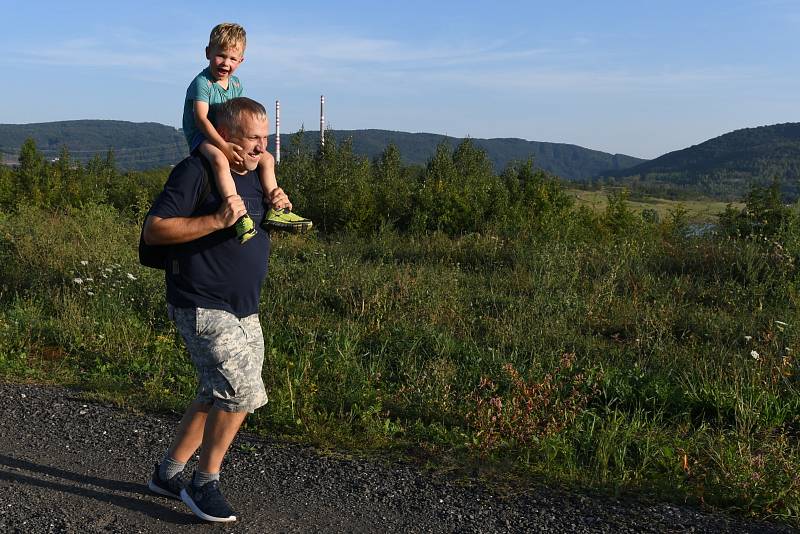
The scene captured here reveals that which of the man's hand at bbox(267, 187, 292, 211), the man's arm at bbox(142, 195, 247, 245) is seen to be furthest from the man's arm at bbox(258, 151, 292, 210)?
the man's arm at bbox(142, 195, 247, 245)

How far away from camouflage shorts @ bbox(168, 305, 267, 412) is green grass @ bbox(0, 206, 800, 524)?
121 centimetres

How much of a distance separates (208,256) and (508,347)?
362 centimetres

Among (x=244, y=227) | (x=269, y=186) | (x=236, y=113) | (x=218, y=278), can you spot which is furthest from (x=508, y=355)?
(x=236, y=113)

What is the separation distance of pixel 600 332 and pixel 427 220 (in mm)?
9331

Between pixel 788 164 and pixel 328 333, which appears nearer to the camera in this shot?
pixel 328 333

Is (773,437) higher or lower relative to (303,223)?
lower

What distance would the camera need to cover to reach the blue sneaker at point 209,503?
11.4 feet

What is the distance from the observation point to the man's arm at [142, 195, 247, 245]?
3211 mm

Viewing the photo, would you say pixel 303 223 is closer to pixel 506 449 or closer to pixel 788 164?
pixel 506 449

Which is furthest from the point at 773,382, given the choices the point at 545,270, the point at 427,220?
the point at 427,220

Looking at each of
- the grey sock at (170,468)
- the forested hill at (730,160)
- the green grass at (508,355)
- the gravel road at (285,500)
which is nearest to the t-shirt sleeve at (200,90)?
the green grass at (508,355)

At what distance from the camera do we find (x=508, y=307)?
25.5 ft

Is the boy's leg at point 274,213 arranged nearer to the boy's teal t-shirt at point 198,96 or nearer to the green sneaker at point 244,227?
the green sneaker at point 244,227

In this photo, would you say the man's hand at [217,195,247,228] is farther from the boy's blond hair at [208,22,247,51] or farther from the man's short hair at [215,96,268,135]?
the boy's blond hair at [208,22,247,51]
